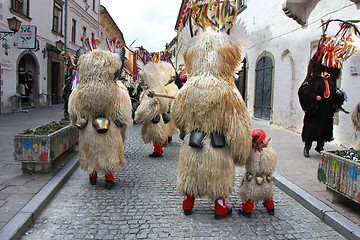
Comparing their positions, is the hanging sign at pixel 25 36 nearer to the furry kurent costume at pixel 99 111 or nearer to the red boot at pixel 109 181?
the furry kurent costume at pixel 99 111

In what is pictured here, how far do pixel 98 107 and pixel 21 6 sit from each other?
13.3 metres

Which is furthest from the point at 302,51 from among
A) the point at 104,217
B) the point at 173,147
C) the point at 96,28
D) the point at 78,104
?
the point at 96,28

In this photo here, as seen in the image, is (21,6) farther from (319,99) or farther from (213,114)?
(213,114)

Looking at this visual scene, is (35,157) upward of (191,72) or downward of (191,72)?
downward

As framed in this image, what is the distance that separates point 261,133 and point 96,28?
25.7 m

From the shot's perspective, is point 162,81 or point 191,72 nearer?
point 191,72

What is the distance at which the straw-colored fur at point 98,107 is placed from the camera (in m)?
3.66

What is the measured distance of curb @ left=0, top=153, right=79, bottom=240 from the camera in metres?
2.59

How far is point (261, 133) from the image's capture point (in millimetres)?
3029

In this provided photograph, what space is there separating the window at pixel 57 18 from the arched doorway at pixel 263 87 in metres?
13.2

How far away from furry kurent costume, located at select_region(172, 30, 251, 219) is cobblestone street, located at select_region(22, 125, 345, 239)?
36 centimetres

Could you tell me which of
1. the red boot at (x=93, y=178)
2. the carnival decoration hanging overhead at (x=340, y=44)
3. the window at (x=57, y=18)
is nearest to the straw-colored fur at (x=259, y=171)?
the carnival decoration hanging overhead at (x=340, y=44)

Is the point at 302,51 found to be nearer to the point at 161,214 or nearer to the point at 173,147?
the point at 173,147

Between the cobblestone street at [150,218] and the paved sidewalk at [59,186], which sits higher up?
the paved sidewalk at [59,186]
